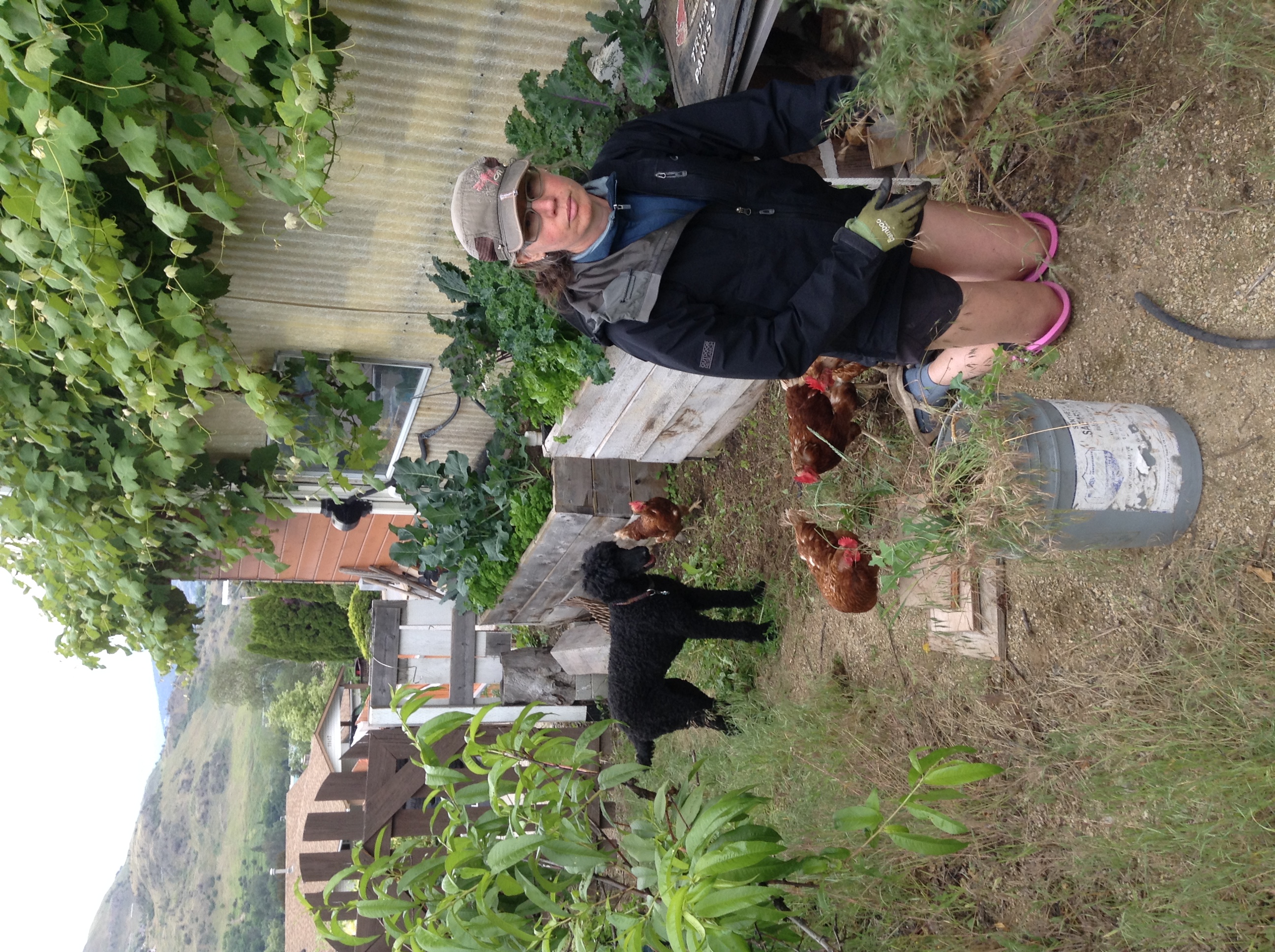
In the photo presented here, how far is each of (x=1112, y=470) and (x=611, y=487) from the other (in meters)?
3.40

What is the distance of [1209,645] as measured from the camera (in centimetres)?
231

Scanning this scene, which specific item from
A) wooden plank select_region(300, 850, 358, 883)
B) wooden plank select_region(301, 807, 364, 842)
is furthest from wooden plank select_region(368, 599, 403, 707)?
wooden plank select_region(300, 850, 358, 883)

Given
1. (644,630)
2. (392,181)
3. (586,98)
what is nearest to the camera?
(586,98)

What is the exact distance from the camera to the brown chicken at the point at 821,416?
139 inches

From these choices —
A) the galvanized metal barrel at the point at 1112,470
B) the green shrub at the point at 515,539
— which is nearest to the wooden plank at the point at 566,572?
the green shrub at the point at 515,539

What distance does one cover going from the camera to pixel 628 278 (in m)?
2.55

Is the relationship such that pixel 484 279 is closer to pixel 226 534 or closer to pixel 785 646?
pixel 226 534

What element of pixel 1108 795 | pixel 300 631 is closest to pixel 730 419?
pixel 1108 795

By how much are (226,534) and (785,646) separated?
342 cm

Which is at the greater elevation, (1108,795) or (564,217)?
(564,217)

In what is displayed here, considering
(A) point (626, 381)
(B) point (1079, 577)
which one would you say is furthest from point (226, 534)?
(B) point (1079, 577)

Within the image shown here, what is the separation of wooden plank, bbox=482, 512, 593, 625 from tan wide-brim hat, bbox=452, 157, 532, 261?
108 inches

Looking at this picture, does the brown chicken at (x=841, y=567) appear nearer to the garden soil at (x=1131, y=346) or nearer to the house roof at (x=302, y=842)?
the garden soil at (x=1131, y=346)

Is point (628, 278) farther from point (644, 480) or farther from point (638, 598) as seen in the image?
point (644, 480)
